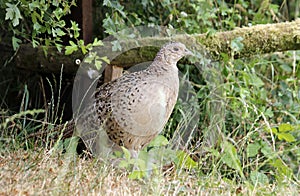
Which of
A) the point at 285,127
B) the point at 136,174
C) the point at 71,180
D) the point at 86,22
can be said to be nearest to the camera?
the point at 71,180

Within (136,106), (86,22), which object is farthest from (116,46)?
(136,106)

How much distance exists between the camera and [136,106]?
3682 mm

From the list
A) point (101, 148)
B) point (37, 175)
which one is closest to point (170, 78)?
point (101, 148)

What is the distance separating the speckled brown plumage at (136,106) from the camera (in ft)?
12.1

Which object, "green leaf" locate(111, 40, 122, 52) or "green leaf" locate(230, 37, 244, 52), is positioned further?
"green leaf" locate(230, 37, 244, 52)

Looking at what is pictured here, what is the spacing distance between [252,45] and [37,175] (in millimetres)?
2167

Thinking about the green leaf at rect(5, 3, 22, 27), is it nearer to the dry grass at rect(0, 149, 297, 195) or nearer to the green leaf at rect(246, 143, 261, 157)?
the dry grass at rect(0, 149, 297, 195)

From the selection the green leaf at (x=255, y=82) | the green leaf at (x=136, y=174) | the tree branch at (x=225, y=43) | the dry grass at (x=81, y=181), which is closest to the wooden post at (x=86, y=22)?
the tree branch at (x=225, y=43)

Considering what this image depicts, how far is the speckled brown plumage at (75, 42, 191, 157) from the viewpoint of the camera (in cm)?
370

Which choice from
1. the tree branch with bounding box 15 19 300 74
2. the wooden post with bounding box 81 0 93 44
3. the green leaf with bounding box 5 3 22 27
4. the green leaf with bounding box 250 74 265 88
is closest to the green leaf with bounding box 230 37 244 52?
the tree branch with bounding box 15 19 300 74

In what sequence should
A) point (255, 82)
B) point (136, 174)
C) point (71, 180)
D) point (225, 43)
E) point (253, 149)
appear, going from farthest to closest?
point (255, 82) < point (225, 43) < point (253, 149) < point (136, 174) < point (71, 180)

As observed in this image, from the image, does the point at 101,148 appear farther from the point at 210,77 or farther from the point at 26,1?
the point at 210,77

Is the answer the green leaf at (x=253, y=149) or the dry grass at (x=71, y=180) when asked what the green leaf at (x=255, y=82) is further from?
the dry grass at (x=71, y=180)

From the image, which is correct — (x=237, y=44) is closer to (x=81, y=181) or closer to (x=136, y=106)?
(x=136, y=106)
